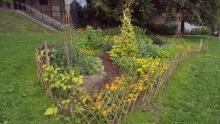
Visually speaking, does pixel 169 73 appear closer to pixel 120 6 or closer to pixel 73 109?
pixel 73 109

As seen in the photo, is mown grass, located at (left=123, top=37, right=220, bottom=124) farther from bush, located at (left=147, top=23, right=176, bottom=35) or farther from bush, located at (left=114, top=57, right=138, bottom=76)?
bush, located at (left=147, top=23, right=176, bottom=35)

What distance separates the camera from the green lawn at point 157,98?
866 centimetres

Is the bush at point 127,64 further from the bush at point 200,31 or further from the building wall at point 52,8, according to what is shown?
the building wall at point 52,8

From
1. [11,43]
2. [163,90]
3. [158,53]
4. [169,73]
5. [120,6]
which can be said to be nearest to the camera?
[163,90]

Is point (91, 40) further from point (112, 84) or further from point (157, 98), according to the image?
point (112, 84)

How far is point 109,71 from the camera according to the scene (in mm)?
11766

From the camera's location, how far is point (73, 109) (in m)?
7.35

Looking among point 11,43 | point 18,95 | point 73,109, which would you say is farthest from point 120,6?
point 73,109

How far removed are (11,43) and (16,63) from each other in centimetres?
396

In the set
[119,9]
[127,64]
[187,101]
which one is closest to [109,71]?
[127,64]

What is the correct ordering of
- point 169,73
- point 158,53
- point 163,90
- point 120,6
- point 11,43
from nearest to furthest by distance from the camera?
point 163,90, point 169,73, point 158,53, point 11,43, point 120,6

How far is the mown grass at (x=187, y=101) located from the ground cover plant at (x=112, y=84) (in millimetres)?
273

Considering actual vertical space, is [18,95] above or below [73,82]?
below

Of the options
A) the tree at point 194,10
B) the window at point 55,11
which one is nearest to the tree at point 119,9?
the tree at point 194,10
